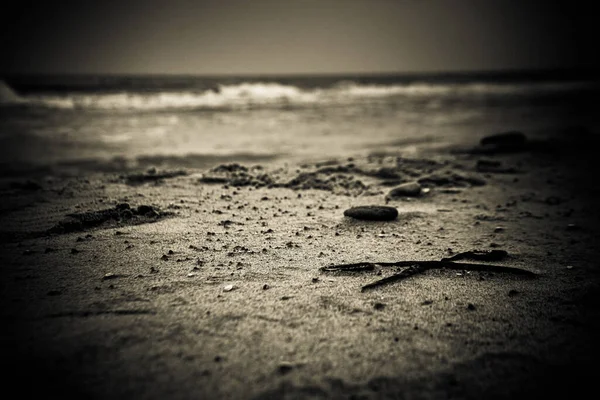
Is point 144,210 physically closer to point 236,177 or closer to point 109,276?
point 109,276

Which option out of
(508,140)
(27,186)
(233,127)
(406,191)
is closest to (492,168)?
(508,140)

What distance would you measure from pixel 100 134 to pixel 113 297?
355 inches

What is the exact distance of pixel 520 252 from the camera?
320 cm

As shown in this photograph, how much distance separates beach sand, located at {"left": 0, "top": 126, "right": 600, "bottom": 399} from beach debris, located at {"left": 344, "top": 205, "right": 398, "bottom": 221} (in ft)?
0.29

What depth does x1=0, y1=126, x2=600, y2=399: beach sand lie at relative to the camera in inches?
67.7

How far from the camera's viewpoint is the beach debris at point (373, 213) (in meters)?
3.89

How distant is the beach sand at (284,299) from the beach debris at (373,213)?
0.29 feet

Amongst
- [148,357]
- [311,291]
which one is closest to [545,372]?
[311,291]

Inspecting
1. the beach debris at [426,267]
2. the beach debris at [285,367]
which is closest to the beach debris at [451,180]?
the beach debris at [426,267]

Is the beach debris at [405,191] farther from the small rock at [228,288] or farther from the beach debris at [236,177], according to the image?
the small rock at [228,288]

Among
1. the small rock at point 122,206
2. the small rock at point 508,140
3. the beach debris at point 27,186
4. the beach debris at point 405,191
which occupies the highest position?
the small rock at point 508,140

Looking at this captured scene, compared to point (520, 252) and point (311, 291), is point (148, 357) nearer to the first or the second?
point (311, 291)

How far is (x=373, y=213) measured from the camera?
389 cm

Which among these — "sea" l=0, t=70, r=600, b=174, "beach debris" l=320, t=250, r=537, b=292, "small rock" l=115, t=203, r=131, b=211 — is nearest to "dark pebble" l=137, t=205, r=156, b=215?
"small rock" l=115, t=203, r=131, b=211
